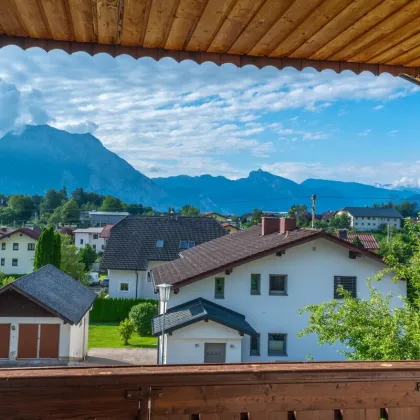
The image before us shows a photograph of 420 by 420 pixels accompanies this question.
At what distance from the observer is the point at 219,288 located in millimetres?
13281

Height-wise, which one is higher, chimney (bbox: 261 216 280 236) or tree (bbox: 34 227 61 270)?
chimney (bbox: 261 216 280 236)

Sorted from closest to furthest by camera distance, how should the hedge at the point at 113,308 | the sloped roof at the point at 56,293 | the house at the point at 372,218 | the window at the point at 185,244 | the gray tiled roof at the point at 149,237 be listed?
the sloped roof at the point at 56,293
the hedge at the point at 113,308
the gray tiled roof at the point at 149,237
the window at the point at 185,244
the house at the point at 372,218

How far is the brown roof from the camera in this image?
12961 millimetres

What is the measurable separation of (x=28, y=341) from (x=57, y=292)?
1760 millimetres

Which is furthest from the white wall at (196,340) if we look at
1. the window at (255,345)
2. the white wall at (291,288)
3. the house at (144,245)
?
the house at (144,245)

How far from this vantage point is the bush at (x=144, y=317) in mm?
19484

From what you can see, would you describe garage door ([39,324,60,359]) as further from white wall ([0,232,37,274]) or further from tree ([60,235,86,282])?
white wall ([0,232,37,274])

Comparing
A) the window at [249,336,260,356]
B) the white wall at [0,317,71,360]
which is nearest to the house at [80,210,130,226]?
the white wall at [0,317,71,360]

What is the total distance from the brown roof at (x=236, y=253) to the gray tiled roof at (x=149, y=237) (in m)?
9.78

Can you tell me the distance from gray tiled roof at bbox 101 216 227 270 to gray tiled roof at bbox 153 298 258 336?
1373cm

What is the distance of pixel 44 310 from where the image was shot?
13984 mm

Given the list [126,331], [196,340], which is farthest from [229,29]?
[126,331]

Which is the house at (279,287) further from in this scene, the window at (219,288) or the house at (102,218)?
the house at (102,218)

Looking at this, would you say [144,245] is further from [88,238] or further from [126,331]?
[88,238]
